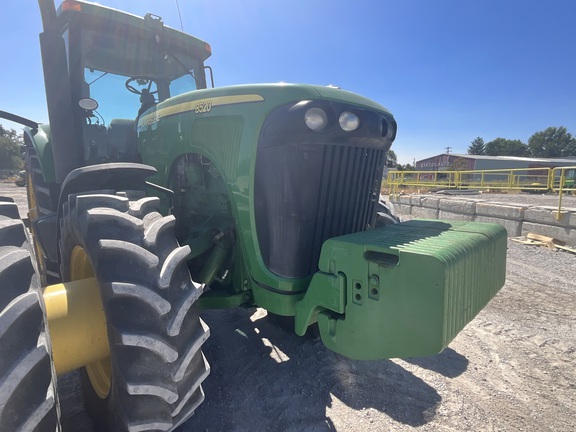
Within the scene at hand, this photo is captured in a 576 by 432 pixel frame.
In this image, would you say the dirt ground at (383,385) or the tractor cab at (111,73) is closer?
the dirt ground at (383,385)

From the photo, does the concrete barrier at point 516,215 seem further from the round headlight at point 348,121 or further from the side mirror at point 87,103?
the side mirror at point 87,103

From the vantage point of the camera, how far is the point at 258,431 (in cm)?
198

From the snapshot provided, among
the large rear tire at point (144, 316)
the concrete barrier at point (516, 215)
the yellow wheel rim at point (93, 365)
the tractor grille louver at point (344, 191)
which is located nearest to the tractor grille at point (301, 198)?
the tractor grille louver at point (344, 191)

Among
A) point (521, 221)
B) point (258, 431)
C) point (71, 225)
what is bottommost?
point (258, 431)

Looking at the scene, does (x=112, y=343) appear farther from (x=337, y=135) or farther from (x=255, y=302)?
(x=337, y=135)

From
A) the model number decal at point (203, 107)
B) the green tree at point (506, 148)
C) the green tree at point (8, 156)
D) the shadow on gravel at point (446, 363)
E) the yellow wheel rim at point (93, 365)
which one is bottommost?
the shadow on gravel at point (446, 363)

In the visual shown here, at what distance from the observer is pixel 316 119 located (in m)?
1.87

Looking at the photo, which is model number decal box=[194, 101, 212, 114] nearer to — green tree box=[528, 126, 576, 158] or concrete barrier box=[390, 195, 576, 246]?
concrete barrier box=[390, 195, 576, 246]

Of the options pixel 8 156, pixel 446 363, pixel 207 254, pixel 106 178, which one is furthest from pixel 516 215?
pixel 8 156

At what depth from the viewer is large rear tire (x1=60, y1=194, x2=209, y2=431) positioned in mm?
1465

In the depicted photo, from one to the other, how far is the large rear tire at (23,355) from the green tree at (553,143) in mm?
77889

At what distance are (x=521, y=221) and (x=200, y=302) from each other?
24.2 feet

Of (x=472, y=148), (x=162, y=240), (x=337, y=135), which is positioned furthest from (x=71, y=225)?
(x=472, y=148)

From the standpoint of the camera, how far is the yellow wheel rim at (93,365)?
188cm
